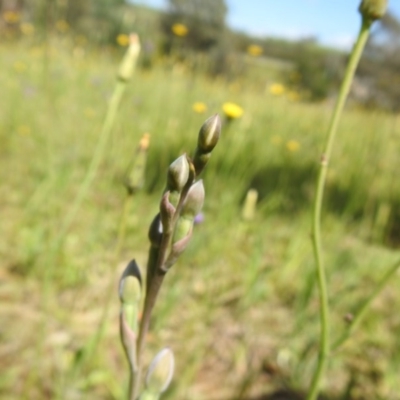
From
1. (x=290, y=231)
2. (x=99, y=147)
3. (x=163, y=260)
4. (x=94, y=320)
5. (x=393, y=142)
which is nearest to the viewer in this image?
(x=163, y=260)

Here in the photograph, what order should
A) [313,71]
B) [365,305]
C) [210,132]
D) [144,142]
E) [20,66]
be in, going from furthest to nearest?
[313,71]
[20,66]
[144,142]
[365,305]
[210,132]

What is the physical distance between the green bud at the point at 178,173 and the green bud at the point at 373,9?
24cm

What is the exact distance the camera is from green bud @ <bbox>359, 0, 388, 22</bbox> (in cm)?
36

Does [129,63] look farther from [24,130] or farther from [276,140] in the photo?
[276,140]

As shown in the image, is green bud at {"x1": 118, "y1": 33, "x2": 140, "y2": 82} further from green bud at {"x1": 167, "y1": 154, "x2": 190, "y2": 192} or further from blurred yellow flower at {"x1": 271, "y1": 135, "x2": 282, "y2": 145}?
blurred yellow flower at {"x1": 271, "y1": 135, "x2": 282, "y2": 145}

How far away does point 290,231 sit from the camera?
1.49m

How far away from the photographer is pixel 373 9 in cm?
36

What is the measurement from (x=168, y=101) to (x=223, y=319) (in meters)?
1.68

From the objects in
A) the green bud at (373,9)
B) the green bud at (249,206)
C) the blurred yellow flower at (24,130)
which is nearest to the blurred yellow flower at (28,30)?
the blurred yellow flower at (24,130)

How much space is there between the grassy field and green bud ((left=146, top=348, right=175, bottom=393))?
0.32m

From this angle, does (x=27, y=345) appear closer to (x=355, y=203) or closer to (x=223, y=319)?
(x=223, y=319)

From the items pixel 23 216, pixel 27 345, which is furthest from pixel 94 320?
pixel 23 216

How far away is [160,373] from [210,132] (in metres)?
0.14

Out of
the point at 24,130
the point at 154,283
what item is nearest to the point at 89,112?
the point at 24,130
